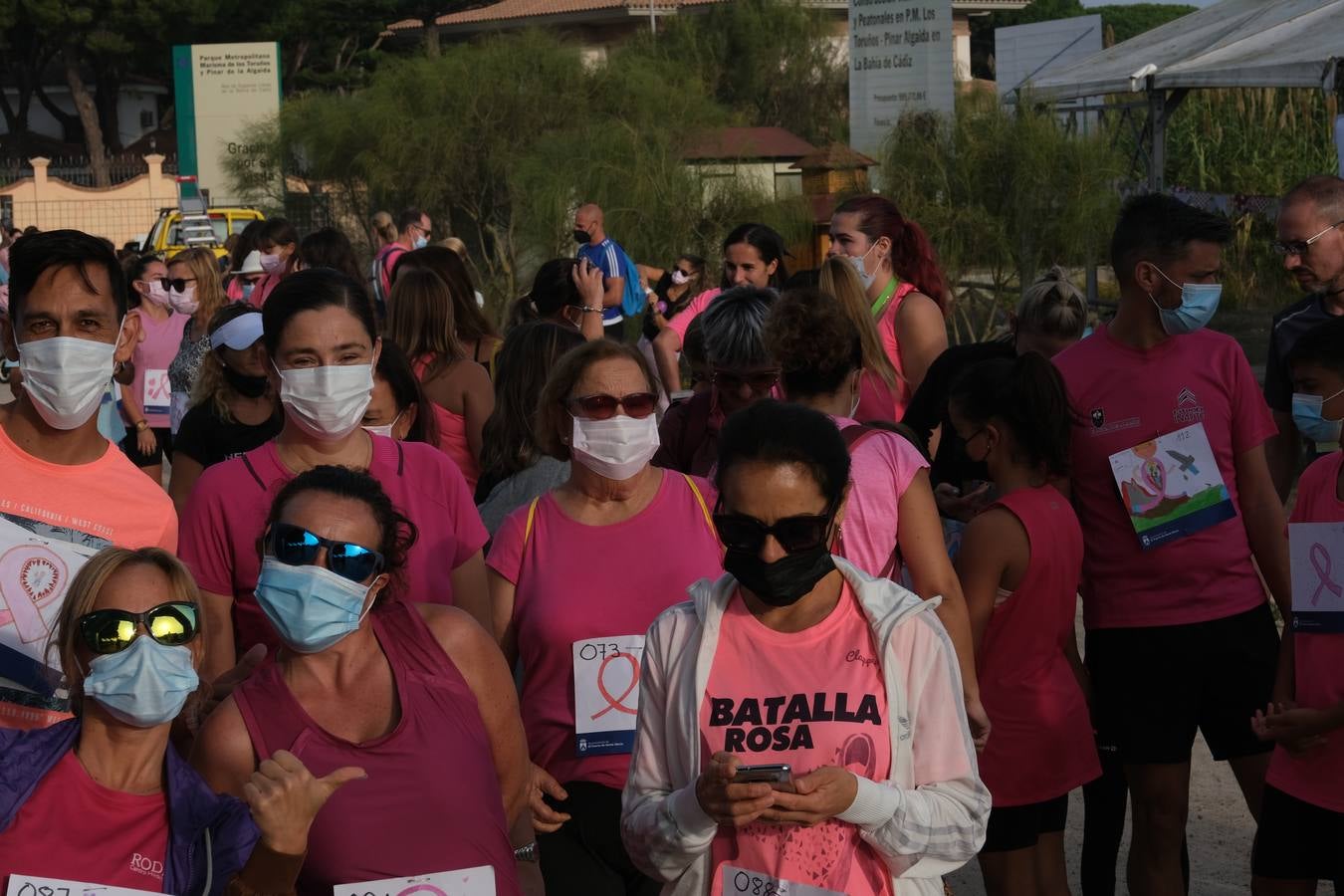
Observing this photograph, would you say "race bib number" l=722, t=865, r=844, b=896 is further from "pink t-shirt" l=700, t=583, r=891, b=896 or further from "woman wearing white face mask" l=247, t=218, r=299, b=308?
"woman wearing white face mask" l=247, t=218, r=299, b=308

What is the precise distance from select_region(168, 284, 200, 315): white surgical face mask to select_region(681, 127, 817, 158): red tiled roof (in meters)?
12.9

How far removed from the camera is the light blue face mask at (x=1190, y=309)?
4824 mm

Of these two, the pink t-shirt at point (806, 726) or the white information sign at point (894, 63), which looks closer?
the pink t-shirt at point (806, 726)

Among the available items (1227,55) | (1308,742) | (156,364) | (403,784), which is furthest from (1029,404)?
(1227,55)

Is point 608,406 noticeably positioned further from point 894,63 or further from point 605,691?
point 894,63

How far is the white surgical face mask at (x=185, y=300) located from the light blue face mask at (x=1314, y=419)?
7452 millimetres

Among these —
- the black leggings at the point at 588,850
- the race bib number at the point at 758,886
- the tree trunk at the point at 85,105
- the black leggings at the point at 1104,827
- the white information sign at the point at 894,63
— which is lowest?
the black leggings at the point at 1104,827

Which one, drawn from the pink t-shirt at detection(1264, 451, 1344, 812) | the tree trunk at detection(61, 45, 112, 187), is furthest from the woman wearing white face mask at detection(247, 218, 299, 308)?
the tree trunk at detection(61, 45, 112, 187)

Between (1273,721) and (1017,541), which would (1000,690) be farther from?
(1273,721)

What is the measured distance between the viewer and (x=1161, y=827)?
4824 millimetres

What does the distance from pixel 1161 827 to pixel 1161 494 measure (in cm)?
99

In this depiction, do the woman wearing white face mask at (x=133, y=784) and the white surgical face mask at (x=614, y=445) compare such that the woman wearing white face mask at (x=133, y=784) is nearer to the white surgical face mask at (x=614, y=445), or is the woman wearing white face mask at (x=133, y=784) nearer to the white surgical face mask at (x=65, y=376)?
the white surgical face mask at (x=65, y=376)

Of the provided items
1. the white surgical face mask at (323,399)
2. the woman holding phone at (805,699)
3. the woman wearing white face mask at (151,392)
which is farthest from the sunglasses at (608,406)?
the woman wearing white face mask at (151,392)

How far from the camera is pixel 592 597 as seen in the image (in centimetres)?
405
